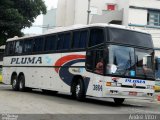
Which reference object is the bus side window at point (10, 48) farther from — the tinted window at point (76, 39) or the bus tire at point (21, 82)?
the tinted window at point (76, 39)

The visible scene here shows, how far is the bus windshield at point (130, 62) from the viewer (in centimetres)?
1820

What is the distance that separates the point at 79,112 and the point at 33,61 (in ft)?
37.5

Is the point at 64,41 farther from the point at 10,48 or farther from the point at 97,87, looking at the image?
the point at 10,48

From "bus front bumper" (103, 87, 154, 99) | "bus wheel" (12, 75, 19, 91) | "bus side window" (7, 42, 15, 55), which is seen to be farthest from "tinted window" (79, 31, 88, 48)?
"bus side window" (7, 42, 15, 55)

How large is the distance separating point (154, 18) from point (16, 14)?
15360mm

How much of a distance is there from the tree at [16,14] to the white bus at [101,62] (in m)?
26.3

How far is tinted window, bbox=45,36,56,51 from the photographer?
23250 mm

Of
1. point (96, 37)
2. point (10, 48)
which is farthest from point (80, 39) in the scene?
point (10, 48)

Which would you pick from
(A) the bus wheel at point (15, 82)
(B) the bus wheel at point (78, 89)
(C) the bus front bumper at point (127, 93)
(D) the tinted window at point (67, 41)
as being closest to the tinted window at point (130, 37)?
(C) the bus front bumper at point (127, 93)

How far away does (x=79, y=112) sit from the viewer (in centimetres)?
1475

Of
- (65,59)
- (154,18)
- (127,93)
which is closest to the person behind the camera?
(127,93)

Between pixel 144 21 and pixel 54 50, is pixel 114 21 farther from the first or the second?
pixel 54 50

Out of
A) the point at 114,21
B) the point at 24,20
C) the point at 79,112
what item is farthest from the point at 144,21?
the point at 79,112

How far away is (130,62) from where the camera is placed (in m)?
18.5
